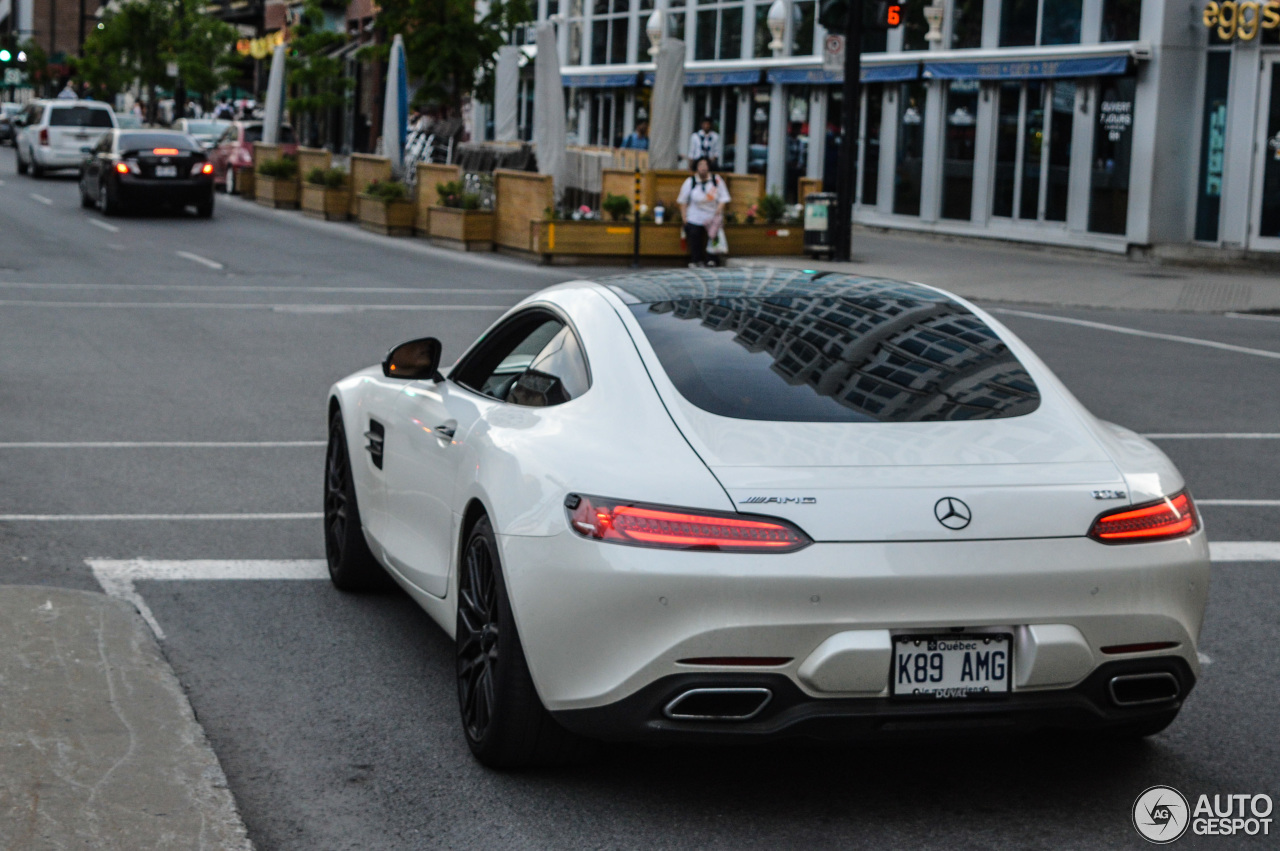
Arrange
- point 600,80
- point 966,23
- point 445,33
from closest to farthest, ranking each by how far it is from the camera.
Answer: point 966,23 → point 445,33 → point 600,80

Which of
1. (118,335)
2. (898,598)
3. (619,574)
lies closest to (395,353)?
(619,574)

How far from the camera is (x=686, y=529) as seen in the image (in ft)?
14.7

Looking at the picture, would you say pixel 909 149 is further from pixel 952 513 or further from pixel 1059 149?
pixel 952 513

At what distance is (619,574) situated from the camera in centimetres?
447

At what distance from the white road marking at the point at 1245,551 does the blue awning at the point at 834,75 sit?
2596 centimetres

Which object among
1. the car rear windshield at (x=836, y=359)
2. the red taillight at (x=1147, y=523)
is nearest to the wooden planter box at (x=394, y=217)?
the car rear windshield at (x=836, y=359)

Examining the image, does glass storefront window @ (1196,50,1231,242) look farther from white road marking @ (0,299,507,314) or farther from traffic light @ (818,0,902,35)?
white road marking @ (0,299,507,314)

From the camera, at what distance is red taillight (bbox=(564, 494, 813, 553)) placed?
14.5ft

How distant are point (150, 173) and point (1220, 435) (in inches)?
1018

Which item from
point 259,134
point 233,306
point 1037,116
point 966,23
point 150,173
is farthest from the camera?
point 259,134

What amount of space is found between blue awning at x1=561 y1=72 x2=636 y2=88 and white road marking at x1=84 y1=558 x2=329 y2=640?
41574 mm

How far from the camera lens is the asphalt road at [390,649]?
15.6 ft

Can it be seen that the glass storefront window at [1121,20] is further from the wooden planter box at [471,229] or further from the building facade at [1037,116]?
the wooden planter box at [471,229]

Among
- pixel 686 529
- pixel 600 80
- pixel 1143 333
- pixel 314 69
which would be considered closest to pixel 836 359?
pixel 686 529
